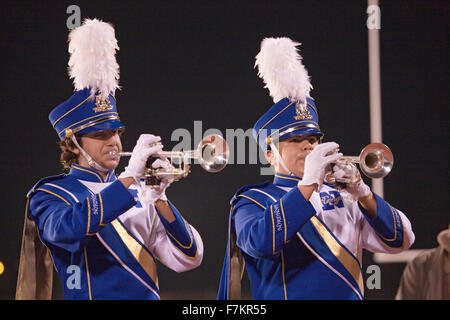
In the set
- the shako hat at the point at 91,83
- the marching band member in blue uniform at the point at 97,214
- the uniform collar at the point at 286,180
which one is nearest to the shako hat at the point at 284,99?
the uniform collar at the point at 286,180

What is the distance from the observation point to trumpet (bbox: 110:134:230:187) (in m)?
2.58

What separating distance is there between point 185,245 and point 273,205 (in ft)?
1.57

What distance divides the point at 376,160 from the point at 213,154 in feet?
2.34

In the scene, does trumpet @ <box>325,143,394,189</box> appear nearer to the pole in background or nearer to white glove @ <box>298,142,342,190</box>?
white glove @ <box>298,142,342,190</box>

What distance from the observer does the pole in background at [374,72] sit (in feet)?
14.6

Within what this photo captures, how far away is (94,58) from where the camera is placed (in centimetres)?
271

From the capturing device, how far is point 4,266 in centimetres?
405

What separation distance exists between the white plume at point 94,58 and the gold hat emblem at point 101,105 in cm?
2

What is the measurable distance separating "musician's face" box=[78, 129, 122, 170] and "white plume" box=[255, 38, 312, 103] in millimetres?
790

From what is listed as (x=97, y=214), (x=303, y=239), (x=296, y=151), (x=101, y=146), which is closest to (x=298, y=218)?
(x=303, y=239)
